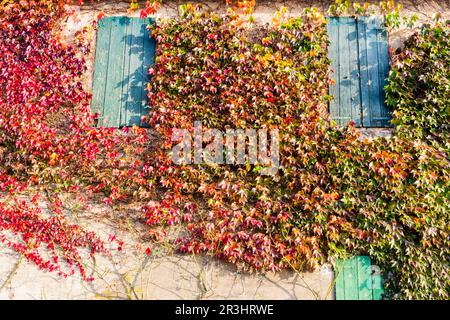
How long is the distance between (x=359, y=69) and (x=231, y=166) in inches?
84.1

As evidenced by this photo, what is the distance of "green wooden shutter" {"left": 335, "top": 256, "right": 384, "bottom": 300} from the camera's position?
5227mm

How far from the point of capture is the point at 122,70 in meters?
6.16

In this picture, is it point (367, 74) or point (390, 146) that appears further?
point (367, 74)

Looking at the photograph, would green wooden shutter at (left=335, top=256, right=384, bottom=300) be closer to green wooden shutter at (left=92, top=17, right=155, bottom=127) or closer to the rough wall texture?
the rough wall texture

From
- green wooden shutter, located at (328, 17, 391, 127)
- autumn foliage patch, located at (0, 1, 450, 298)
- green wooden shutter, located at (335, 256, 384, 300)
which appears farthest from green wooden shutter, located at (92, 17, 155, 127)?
green wooden shutter, located at (335, 256, 384, 300)

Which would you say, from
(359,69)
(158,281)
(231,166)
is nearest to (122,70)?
(231,166)

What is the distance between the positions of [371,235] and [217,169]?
1.92 m

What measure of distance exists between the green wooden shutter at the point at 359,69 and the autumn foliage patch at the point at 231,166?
215mm

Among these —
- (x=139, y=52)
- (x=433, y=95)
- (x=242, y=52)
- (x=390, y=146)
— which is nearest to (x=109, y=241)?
(x=139, y=52)

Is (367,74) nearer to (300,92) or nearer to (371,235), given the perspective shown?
(300,92)

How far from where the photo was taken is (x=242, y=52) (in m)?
6.03

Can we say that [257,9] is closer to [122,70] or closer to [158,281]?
[122,70]

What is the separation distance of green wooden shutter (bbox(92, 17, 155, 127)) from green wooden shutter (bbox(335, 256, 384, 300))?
3.01 meters
